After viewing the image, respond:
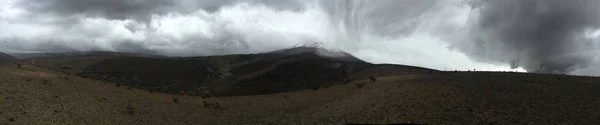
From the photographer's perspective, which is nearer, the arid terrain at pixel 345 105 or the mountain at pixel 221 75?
the arid terrain at pixel 345 105

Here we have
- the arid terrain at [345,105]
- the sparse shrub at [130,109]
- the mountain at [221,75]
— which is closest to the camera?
the arid terrain at [345,105]

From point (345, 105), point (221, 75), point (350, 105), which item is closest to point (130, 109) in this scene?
point (345, 105)

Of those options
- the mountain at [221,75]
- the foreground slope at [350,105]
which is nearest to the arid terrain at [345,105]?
the foreground slope at [350,105]

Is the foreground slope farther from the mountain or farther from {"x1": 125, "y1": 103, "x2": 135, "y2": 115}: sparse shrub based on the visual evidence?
the mountain

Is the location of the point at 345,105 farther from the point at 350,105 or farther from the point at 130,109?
the point at 130,109

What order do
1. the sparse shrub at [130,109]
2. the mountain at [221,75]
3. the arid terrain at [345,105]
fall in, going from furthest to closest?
the mountain at [221,75] < the sparse shrub at [130,109] < the arid terrain at [345,105]

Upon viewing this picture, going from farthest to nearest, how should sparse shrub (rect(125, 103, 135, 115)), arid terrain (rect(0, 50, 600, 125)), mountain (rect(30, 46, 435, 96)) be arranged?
mountain (rect(30, 46, 435, 96))
sparse shrub (rect(125, 103, 135, 115))
arid terrain (rect(0, 50, 600, 125))

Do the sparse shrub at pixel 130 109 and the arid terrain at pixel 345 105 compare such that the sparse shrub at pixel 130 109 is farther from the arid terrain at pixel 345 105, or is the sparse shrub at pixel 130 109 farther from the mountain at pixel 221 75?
the mountain at pixel 221 75

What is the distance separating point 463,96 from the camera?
90.2 ft

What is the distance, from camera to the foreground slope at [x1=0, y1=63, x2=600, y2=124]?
22.8 meters

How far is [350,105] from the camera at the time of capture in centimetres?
2988

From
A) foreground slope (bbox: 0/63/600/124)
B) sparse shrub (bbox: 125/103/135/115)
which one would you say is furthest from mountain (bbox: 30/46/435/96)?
sparse shrub (bbox: 125/103/135/115)

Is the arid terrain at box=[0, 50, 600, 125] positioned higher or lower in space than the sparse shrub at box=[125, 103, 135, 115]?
higher

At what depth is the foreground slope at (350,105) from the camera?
2280cm
